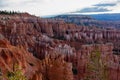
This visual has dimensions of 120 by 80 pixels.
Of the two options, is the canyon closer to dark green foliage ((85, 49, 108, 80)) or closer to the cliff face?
the cliff face

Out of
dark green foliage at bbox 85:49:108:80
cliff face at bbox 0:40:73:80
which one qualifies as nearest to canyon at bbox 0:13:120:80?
cliff face at bbox 0:40:73:80

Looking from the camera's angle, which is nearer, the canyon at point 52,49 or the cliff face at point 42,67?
the cliff face at point 42,67

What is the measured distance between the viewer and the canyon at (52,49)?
214 ft

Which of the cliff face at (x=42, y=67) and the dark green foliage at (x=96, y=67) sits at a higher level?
the dark green foliage at (x=96, y=67)

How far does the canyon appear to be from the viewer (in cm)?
6523

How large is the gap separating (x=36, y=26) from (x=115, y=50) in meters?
49.3

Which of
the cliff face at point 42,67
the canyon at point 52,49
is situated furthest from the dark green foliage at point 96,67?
the cliff face at point 42,67

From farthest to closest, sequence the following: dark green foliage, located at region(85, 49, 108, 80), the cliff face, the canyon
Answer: the canyon → the cliff face → dark green foliage, located at region(85, 49, 108, 80)

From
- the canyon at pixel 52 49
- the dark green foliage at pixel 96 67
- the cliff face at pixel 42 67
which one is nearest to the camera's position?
the dark green foliage at pixel 96 67

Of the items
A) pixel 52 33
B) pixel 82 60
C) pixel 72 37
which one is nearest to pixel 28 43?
pixel 82 60

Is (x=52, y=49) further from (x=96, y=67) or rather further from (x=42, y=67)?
(x=96, y=67)

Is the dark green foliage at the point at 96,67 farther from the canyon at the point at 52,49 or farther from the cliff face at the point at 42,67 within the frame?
the cliff face at the point at 42,67

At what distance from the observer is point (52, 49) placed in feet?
385

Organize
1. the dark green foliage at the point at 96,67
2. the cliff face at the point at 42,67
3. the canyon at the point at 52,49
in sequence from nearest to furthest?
1. the dark green foliage at the point at 96,67
2. the cliff face at the point at 42,67
3. the canyon at the point at 52,49
